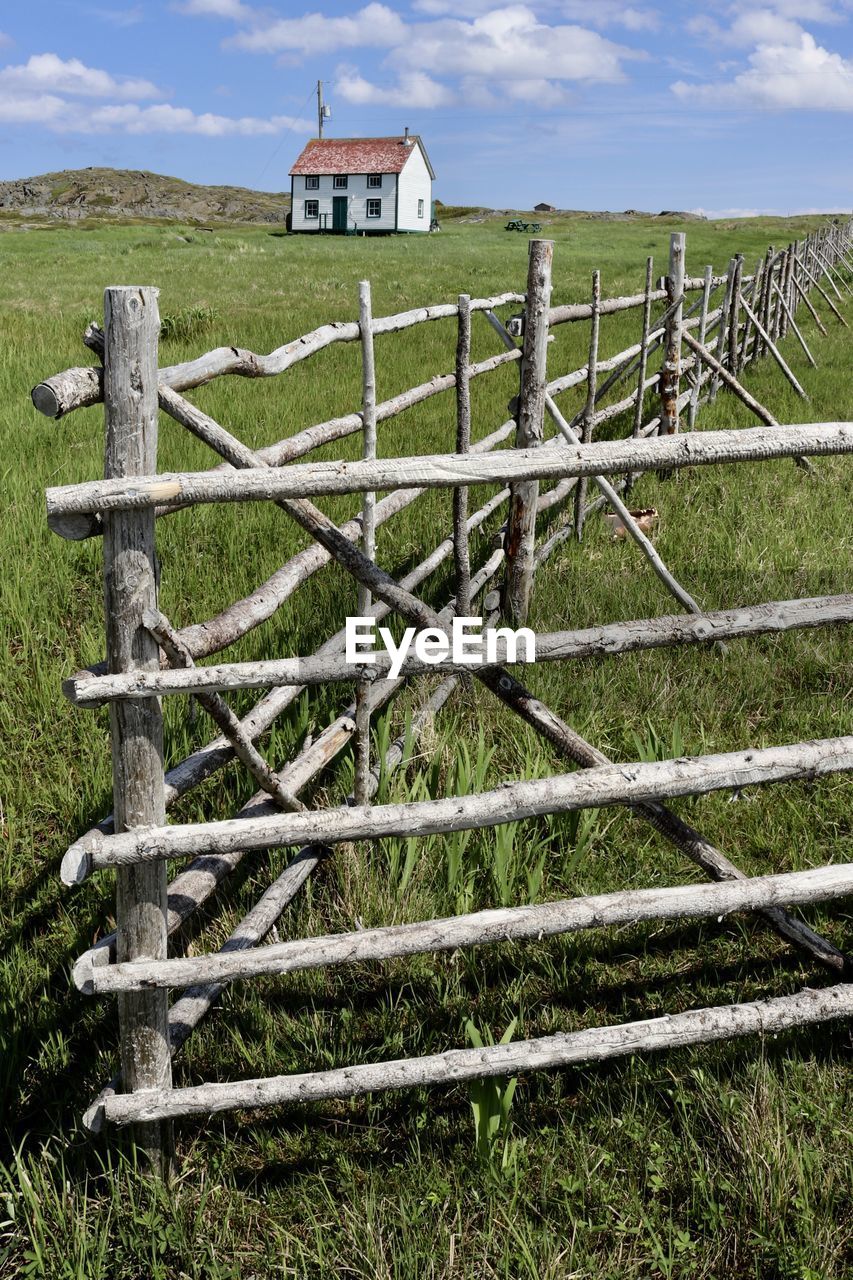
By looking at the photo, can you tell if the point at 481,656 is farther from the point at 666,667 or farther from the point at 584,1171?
the point at 666,667

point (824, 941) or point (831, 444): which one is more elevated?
point (831, 444)

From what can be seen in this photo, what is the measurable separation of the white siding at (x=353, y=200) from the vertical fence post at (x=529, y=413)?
50.5 meters

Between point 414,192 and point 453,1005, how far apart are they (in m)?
56.1

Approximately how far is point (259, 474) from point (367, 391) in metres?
1.30

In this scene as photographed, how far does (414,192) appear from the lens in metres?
52.8

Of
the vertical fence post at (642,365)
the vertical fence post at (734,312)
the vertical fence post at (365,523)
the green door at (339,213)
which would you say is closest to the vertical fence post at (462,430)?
the vertical fence post at (365,523)

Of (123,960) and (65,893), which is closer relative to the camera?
(123,960)

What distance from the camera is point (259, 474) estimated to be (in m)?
2.01

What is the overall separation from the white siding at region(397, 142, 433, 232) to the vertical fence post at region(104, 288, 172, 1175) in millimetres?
53036

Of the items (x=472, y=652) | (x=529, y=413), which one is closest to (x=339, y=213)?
(x=529, y=413)

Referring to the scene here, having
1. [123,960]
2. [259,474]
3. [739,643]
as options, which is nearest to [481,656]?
[259,474]

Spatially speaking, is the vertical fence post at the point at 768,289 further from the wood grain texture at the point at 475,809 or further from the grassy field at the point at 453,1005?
the wood grain texture at the point at 475,809

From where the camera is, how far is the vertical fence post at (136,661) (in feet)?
6.34

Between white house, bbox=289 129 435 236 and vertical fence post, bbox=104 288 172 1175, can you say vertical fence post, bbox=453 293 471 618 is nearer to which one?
vertical fence post, bbox=104 288 172 1175
